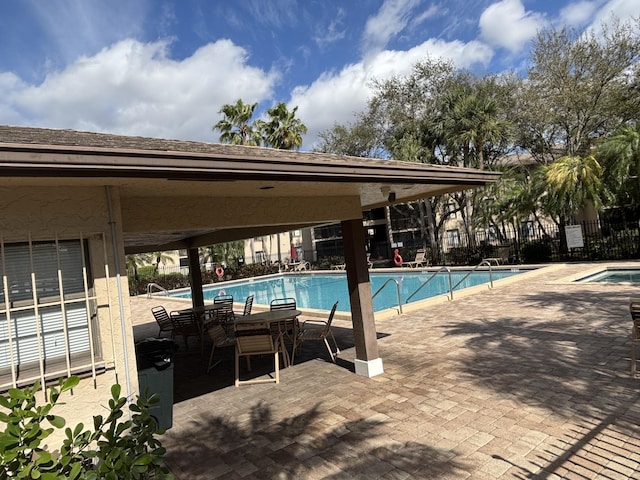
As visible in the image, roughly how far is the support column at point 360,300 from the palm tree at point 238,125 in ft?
81.2

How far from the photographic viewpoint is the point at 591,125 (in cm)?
2514

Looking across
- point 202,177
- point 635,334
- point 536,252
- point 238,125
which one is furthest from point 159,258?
point 635,334

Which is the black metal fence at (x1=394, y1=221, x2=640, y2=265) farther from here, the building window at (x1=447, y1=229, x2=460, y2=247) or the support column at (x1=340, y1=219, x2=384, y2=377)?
the support column at (x1=340, y1=219, x2=384, y2=377)

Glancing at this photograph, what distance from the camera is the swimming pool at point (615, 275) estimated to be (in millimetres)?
15438

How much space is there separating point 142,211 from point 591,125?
94.9ft

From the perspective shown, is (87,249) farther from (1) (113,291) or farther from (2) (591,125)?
(2) (591,125)

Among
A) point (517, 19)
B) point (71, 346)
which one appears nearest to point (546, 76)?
point (517, 19)

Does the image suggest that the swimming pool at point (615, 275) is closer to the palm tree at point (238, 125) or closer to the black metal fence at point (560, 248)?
the black metal fence at point (560, 248)

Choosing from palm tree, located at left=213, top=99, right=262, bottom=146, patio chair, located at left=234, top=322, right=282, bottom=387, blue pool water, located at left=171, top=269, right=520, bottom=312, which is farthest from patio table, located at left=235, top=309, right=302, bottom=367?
palm tree, located at left=213, top=99, right=262, bottom=146

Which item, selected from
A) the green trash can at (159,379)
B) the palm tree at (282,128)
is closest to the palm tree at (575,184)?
the palm tree at (282,128)

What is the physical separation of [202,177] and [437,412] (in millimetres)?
3987

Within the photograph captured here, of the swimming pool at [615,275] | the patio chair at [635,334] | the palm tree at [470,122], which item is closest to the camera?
the patio chair at [635,334]

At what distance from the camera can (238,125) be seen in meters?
30.0

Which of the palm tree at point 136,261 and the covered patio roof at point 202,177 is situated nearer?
the covered patio roof at point 202,177
